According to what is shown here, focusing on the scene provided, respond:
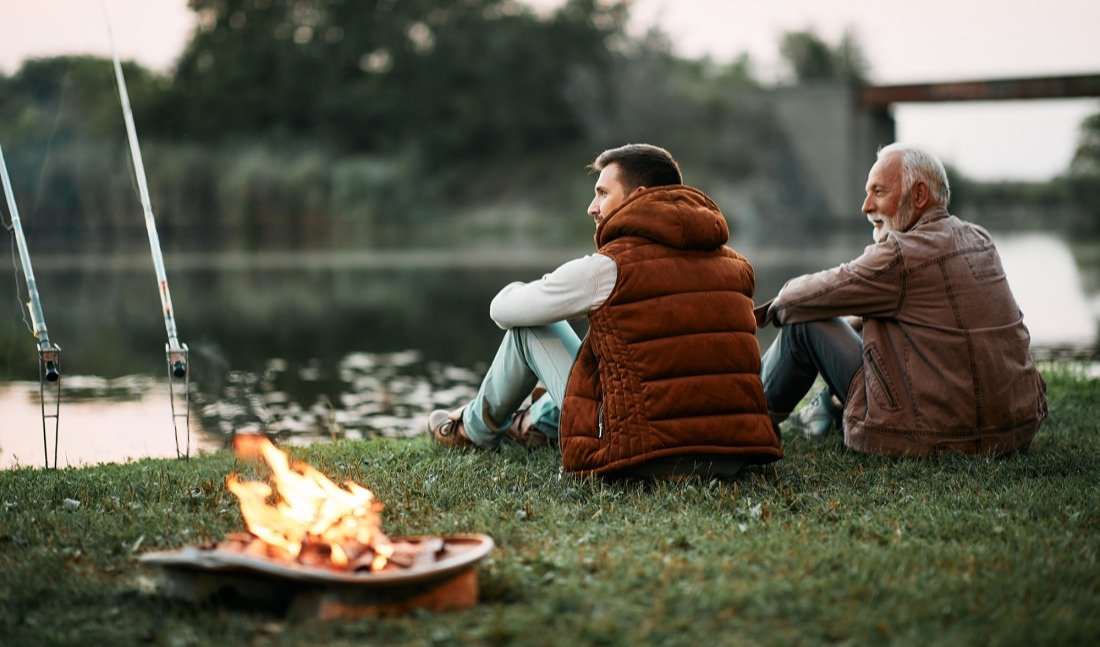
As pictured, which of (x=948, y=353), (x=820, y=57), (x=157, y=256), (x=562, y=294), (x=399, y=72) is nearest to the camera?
(x=562, y=294)

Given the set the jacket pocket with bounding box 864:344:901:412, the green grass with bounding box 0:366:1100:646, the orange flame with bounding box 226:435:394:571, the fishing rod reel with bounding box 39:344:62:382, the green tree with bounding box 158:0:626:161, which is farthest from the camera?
the green tree with bounding box 158:0:626:161

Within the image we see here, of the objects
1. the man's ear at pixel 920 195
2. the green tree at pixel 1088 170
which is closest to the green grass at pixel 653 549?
the man's ear at pixel 920 195

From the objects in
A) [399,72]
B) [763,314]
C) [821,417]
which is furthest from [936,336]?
[399,72]

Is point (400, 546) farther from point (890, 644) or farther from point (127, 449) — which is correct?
point (127, 449)

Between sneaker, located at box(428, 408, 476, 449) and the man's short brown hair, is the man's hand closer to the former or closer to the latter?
the man's short brown hair

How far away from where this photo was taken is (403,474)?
4.74m

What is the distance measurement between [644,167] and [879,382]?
1.35 metres

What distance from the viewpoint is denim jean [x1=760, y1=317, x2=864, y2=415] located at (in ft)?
16.0

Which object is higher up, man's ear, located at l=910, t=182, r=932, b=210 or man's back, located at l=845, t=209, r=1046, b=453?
man's ear, located at l=910, t=182, r=932, b=210

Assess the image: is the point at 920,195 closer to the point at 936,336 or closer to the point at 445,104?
the point at 936,336

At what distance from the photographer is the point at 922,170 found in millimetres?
4629

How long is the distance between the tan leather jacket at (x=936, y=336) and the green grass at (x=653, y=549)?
16 centimetres

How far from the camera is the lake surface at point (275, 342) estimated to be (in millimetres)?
7574

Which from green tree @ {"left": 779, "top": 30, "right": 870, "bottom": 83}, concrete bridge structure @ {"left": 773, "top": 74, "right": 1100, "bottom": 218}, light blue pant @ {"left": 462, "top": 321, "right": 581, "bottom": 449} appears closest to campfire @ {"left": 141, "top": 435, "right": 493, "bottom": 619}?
light blue pant @ {"left": 462, "top": 321, "right": 581, "bottom": 449}
